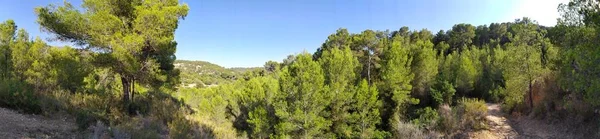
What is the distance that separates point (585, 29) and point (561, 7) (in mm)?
1097

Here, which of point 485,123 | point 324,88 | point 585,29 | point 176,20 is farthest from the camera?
point 324,88

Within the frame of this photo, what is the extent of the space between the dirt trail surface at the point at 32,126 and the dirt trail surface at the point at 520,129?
17.1 metres

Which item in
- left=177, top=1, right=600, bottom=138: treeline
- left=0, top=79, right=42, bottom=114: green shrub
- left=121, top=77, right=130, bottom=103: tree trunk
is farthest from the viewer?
left=177, top=1, right=600, bottom=138: treeline

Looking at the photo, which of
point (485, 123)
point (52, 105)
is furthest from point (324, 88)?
point (52, 105)

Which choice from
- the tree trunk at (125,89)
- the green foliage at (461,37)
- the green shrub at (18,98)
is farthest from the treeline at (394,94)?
the green foliage at (461,37)

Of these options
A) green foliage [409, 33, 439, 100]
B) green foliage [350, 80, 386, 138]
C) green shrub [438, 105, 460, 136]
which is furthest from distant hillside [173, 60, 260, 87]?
green shrub [438, 105, 460, 136]

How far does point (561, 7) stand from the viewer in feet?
29.8

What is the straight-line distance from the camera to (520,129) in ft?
50.6

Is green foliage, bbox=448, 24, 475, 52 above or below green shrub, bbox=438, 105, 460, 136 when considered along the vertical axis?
above

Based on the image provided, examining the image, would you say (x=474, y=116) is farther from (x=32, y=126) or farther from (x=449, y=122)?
(x=32, y=126)

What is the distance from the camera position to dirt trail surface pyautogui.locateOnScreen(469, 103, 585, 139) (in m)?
13.4

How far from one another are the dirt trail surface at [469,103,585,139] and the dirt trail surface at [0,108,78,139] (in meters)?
17.1

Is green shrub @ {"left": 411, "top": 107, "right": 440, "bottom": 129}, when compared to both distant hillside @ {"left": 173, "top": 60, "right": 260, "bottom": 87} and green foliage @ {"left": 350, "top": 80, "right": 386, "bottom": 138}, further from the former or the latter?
distant hillside @ {"left": 173, "top": 60, "right": 260, "bottom": 87}

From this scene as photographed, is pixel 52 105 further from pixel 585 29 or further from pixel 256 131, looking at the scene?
pixel 585 29
